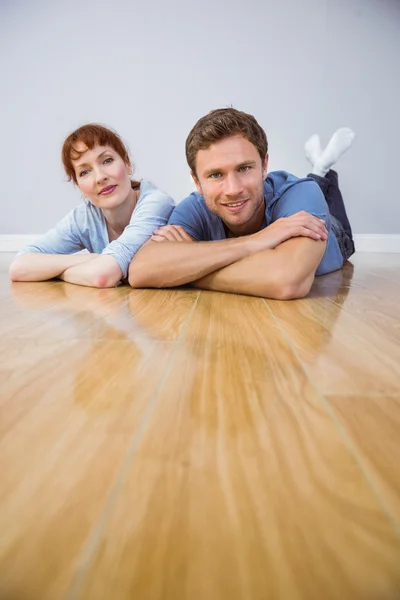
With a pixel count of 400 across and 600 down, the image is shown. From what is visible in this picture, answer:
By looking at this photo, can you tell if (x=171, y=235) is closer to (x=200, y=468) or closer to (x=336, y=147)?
(x=200, y=468)

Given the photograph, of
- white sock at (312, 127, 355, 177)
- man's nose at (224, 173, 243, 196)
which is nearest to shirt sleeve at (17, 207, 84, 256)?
man's nose at (224, 173, 243, 196)

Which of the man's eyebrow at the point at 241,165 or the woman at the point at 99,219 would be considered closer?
the man's eyebrow at the point at 241,165

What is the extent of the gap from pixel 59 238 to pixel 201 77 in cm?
237

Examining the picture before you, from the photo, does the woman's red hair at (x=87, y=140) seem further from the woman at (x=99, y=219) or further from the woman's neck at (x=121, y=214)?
the woman's neck at (x=121, y=214)

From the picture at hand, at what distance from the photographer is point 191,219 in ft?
5.35

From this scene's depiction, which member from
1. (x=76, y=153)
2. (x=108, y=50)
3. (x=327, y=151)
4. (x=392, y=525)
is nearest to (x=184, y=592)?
(x=392, y=525)

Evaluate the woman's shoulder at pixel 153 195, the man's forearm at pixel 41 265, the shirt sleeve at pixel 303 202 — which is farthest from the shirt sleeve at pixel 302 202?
the man's forearm at pixel 41 265

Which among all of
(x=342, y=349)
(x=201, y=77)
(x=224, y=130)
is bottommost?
(x=342, y=349)

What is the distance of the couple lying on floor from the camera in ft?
4.46

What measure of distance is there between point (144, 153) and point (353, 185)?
5.93 ft

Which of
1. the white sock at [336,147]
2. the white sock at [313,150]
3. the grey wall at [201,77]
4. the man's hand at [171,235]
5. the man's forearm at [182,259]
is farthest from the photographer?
the grey wall at [201,77]

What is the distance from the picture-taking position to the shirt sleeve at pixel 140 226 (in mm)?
1648

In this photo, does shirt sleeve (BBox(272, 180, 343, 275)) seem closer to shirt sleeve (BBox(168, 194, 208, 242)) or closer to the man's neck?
the man's neck

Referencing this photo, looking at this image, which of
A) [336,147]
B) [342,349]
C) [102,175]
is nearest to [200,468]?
[342,349]
